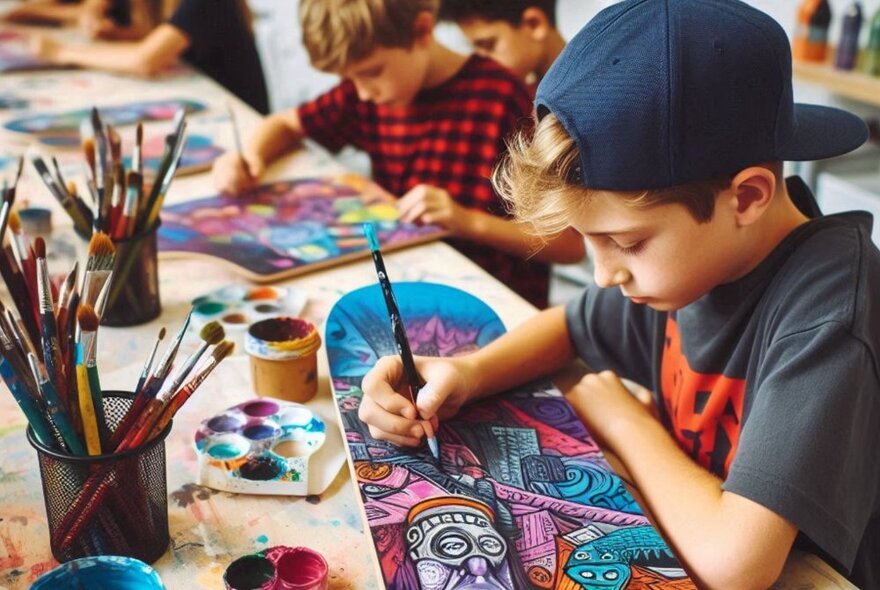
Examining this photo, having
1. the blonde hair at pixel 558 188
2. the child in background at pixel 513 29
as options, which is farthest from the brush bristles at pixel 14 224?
the child in background at pixel 513 29

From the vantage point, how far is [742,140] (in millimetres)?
699

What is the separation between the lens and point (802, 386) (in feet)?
2.32

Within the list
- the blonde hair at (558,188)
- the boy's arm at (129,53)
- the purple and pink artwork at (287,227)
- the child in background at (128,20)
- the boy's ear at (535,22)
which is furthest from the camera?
the child in background at (128,20)

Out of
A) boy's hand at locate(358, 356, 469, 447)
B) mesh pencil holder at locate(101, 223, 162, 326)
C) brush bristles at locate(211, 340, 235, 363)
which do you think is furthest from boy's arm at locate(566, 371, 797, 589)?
mesh pencil holder at locate(101, 223, 162, 326)

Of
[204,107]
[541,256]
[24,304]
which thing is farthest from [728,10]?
[204,107]

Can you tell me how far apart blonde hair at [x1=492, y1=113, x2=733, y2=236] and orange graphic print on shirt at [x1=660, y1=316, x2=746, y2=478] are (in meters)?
0.20

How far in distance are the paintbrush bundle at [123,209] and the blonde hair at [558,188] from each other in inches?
17.3

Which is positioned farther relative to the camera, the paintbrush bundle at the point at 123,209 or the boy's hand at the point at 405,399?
the paintbrush bundle at the point at 123,209

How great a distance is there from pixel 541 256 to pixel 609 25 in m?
0.75

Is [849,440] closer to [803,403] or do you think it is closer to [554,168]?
[803,403]

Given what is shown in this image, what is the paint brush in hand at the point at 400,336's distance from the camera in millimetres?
796

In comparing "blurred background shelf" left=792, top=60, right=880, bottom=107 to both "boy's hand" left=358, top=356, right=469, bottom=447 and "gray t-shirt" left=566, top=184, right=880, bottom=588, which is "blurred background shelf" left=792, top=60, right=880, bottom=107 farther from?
"boy's hand" left=358, top=356, right=469, bottom=447

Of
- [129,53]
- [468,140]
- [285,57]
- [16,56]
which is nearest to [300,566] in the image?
[468,140]

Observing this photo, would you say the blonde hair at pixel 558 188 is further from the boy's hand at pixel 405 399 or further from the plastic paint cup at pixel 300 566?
the plastic paint cup at pixel 300 566
